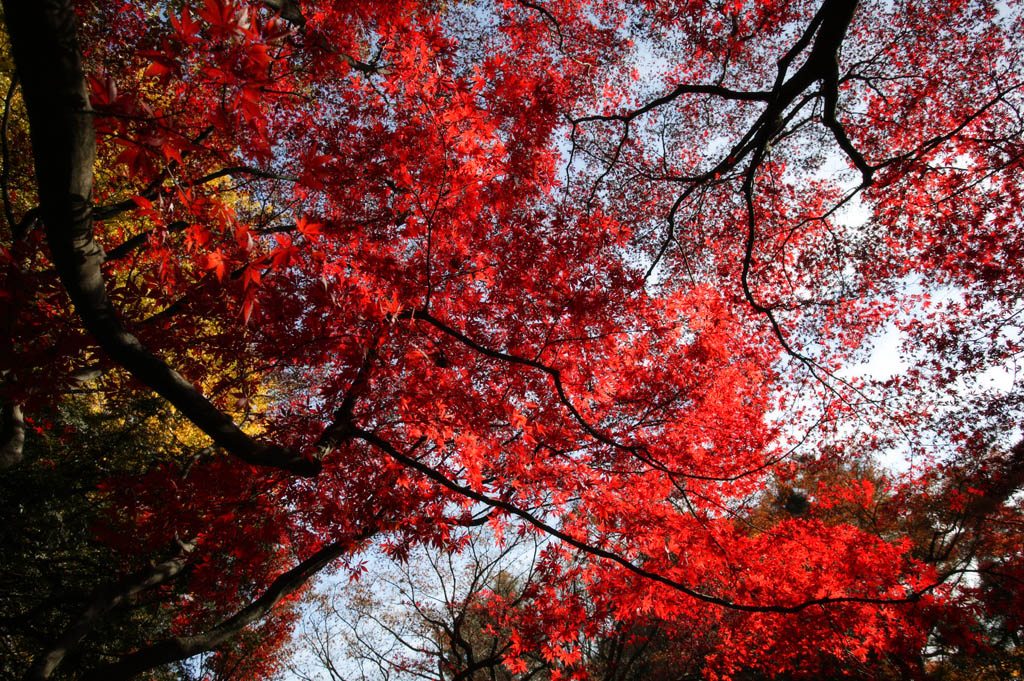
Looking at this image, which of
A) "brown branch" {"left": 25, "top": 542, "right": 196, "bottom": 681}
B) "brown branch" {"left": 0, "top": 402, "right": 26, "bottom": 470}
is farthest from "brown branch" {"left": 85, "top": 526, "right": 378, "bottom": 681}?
"brown branch" {"left": 0, "top": 402, "right": 26, "bottom": 470}

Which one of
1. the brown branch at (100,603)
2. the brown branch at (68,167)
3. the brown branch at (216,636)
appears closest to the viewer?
the brown branch at (68,167)

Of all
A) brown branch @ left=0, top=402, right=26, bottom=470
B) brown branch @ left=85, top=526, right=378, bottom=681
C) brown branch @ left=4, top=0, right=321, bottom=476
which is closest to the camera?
brown branch @ left=4, top=0, right=321, bottom=476

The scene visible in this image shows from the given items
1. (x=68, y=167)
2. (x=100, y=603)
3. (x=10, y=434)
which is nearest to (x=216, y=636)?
(x=100, y=603)

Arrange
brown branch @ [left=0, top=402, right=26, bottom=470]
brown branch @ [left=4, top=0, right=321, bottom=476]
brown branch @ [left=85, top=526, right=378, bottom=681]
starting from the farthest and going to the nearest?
brown branch @ [left=0, top=402, right=26, bottom=470] → brown branch @ [left=85, top=526, right=378, bottom=681] → brown branch @ [left=4, top=0, right=321, bottom=476]

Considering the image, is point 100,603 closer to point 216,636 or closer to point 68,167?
point 216,636

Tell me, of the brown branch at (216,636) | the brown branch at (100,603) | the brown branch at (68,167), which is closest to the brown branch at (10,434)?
the brown branch at (100,603)

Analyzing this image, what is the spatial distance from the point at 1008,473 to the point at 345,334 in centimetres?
1448

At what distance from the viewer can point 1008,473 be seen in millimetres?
10492

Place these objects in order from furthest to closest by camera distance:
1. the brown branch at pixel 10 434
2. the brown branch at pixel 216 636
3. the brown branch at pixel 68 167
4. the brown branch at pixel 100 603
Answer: the brown branch at pixel 10 434 < the brown branch at pixel 100 603 < the brown branch at pixel 216 636 < the brown branch at pixel 68 167

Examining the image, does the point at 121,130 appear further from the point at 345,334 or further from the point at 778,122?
the point at 778,122

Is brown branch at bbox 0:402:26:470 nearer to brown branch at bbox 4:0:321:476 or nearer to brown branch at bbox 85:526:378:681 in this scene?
brown branch at bbox 85:526:378:681

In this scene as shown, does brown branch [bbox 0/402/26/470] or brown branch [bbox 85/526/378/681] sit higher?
brown branch [bbox 0/402/26/470]

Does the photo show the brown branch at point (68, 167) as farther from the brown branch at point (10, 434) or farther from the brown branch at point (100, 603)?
the brown branch at point (100, 603)

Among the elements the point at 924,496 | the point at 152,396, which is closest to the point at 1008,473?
the point at 924,496
